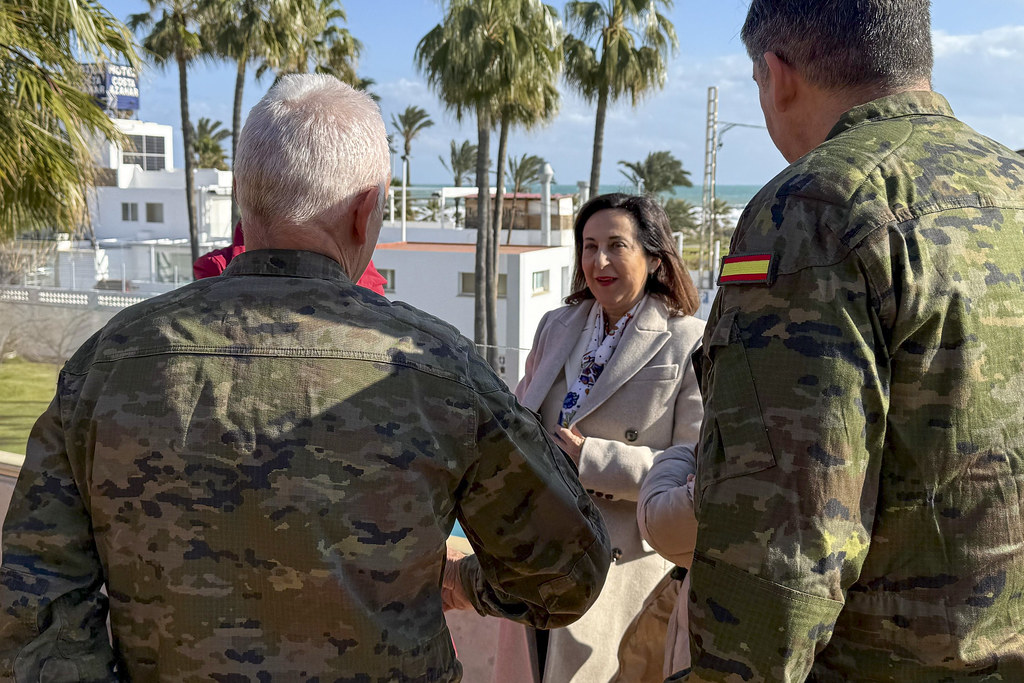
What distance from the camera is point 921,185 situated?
1241mm

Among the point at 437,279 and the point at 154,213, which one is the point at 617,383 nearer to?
the point at 437,279

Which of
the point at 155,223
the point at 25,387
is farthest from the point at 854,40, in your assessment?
the point at 155,223

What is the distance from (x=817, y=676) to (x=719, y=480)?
1.10ft

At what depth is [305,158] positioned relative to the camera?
1362 millimetres

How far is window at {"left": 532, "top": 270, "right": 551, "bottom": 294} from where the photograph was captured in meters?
26.6

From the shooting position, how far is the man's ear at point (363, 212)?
4.64 ft

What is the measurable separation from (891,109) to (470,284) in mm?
24520

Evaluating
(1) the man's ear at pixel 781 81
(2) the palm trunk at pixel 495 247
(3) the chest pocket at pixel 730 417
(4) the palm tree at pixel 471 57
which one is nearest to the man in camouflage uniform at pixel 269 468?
(3) the chest pocket at pixel 730 417

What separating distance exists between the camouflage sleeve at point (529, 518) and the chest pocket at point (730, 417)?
0.26 meters

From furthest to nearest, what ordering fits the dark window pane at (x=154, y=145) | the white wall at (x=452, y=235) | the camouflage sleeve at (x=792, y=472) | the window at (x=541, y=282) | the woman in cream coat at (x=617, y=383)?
1. the dark window pane at (x=154, y=145)
2. the white wall at (x=452, y=235)
3. the window at (x=541, y=282)
4. the woman in cream coat at (x=617, y=383)
5. the camouflage sleeve at (x=792, y=472)

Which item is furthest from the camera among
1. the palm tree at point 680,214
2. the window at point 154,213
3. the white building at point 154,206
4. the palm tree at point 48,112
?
the palm tree at point 680,214

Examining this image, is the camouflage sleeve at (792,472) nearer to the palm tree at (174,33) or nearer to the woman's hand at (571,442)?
the woman's hand at (571,442)

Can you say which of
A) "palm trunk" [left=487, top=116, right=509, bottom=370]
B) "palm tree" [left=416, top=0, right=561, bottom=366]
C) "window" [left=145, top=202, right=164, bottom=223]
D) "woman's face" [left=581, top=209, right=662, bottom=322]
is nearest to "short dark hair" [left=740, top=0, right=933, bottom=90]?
"woman's face" [left=581, top=209, right=662, bottom=322]

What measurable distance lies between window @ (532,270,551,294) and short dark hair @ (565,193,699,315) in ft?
76.9
